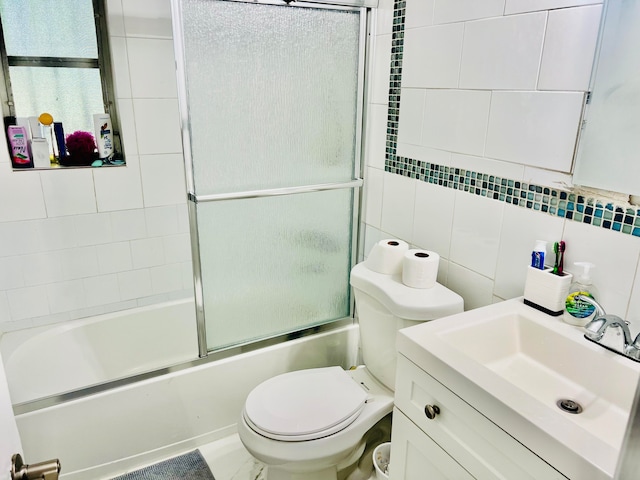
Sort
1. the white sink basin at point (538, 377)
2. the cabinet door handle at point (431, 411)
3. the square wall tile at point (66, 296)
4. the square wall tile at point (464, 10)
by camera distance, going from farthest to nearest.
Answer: the square wall tile at point (66, 296)
the square wall tile at point (464, 10)
the cabinet door handle at point (431, 411)
the white sink basin at point (538, 377)

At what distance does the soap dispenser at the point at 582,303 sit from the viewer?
122 centimetres

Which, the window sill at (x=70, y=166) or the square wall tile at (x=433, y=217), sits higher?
the window sill at (x=70, y=166)

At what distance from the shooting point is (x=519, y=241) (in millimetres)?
1425

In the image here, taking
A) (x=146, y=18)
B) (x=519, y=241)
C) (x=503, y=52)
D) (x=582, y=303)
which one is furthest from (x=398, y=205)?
(x=146, y=18)

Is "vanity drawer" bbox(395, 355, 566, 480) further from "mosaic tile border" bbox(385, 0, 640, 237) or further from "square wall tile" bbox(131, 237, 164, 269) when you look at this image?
"square wall tile" bbox(131, 237, 164, 269)

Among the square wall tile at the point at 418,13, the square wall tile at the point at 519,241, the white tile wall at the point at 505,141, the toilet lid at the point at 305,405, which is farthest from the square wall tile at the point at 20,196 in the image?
the square wall tile at the point at 519,241

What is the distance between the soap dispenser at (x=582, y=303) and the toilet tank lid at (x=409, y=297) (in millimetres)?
370

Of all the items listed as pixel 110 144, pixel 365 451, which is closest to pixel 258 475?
pixel 365 451

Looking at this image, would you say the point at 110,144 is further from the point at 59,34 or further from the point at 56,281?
the point at 56,281

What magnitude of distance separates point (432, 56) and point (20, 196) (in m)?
1.84

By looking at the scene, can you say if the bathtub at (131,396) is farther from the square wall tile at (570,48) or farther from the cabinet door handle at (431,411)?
the square wall tile at (570,48)

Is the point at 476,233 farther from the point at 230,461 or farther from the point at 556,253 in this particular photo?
the point at 230,461

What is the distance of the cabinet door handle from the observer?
1.17 meters

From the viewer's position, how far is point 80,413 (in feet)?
5.79
